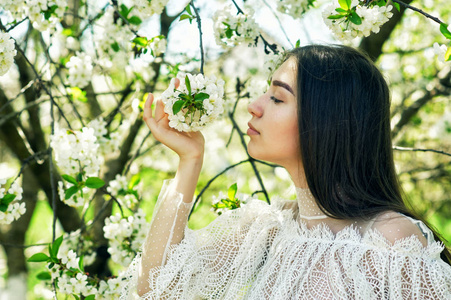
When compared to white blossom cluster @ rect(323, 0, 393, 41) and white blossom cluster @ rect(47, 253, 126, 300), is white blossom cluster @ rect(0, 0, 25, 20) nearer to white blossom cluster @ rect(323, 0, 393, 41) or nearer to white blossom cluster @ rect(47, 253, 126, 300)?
white blossom cluster @ rect(47, 253, 126, 300)

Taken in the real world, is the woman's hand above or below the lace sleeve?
above

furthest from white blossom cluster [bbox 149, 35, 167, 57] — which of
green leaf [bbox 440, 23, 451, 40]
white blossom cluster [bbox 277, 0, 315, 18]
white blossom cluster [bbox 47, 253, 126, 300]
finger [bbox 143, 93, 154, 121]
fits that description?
green leaf [bbox 440, 23, 451, 40]

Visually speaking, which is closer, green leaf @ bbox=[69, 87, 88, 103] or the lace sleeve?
the lace sleeve

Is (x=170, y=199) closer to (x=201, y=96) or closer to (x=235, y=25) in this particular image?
(x=201, y=96)

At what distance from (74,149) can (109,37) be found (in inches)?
28.6

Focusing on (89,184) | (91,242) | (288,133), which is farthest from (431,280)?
(91,242)

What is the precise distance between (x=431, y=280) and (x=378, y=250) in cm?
14

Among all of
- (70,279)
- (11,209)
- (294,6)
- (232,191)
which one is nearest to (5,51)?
(11,209)

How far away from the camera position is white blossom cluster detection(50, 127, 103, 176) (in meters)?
1.54

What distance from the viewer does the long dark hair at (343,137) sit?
134 cm

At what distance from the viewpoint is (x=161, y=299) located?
140 cm

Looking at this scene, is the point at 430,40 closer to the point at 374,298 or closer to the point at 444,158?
the point at 444,158

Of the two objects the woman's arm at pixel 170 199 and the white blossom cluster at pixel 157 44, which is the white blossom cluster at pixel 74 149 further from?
the white blossom cluster at pixel 157 44

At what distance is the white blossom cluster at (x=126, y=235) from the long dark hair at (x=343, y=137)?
0.70 metres
